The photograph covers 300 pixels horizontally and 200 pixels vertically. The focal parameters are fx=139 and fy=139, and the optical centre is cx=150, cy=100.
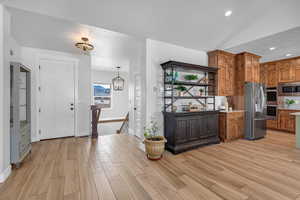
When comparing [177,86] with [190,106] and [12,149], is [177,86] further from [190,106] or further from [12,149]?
[12,149]

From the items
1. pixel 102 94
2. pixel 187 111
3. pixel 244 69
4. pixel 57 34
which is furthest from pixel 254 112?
pixel 102 94

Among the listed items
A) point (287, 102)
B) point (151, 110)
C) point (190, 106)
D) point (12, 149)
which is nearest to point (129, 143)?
point (151, 110)

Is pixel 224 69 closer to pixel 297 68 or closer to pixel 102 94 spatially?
pixel 297 68

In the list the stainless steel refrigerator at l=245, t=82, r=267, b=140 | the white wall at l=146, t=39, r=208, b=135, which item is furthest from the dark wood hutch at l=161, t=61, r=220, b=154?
the stainless steel refrigerator at l=245, t=82, r=267, b=140

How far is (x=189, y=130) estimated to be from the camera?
3363mm

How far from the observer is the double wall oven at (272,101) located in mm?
5223

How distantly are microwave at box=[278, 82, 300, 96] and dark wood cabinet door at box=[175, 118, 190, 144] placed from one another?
14.5 ft

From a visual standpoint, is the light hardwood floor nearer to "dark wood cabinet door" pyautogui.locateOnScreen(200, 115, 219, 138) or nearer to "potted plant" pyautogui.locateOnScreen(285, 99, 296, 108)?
"dark wood cabinet door" pyautogui.locateOnScreen(200, 115, 219, 138)

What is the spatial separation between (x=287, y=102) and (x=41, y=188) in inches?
291

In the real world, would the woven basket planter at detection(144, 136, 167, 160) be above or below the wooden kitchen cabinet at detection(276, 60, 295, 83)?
Result: below

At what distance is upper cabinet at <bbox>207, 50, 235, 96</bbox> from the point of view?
4.17 metres

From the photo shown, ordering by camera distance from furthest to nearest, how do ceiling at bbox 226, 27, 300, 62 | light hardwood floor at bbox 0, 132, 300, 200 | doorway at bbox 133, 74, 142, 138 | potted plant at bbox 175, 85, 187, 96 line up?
doorway at bbox 133, 74, 142, 138 → potted plant at bbox 175, 85, 187, 96 → ceiling at bbox 226, 27, 300, 62 → light hardwood floor at bbox 0, 132, 300, 200

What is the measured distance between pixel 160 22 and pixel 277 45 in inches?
137

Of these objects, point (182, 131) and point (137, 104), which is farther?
point (137, 104)
